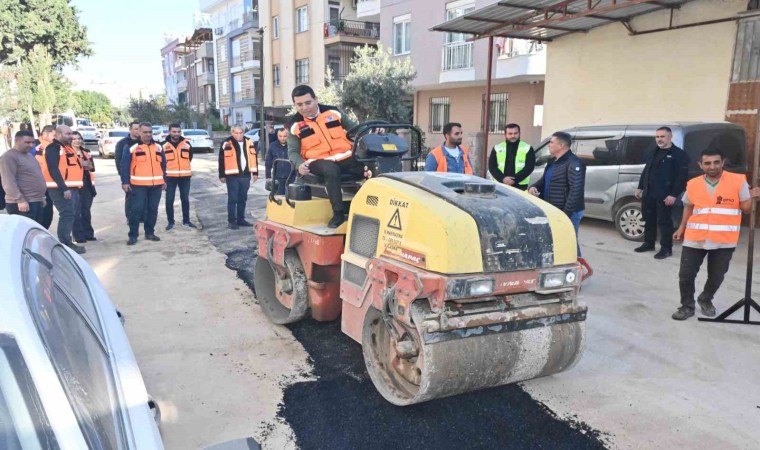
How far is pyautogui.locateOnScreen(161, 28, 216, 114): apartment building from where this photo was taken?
50.0m

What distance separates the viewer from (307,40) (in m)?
29.2

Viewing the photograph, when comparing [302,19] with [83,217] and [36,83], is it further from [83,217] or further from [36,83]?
[83,217]

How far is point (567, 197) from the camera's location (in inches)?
237

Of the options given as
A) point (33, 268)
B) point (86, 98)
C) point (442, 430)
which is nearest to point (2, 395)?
point (33, 268)

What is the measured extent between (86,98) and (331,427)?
297ft

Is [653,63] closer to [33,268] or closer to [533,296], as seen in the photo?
[533,296]

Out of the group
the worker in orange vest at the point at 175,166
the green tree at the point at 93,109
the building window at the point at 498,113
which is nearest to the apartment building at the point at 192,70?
the green tree at the point at 93,109

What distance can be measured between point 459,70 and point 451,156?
12935 millimetres

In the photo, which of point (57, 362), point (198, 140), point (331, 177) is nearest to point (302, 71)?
point (198, 140)

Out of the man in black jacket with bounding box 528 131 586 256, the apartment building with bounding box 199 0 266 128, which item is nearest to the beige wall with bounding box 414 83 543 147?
the man in black jacket with bounding box 528 131 586 256

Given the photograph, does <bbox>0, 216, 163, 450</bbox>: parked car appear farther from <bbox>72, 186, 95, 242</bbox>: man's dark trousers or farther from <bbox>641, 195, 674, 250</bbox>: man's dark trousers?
<bbox>641, 195, 674, 250</bbox>: man's dark trousers

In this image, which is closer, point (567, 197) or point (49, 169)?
point (567, 197)

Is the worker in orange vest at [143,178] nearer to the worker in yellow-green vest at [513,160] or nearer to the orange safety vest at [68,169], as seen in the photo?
the orange safety vest at [68,169]

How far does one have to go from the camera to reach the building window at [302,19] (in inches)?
1152
